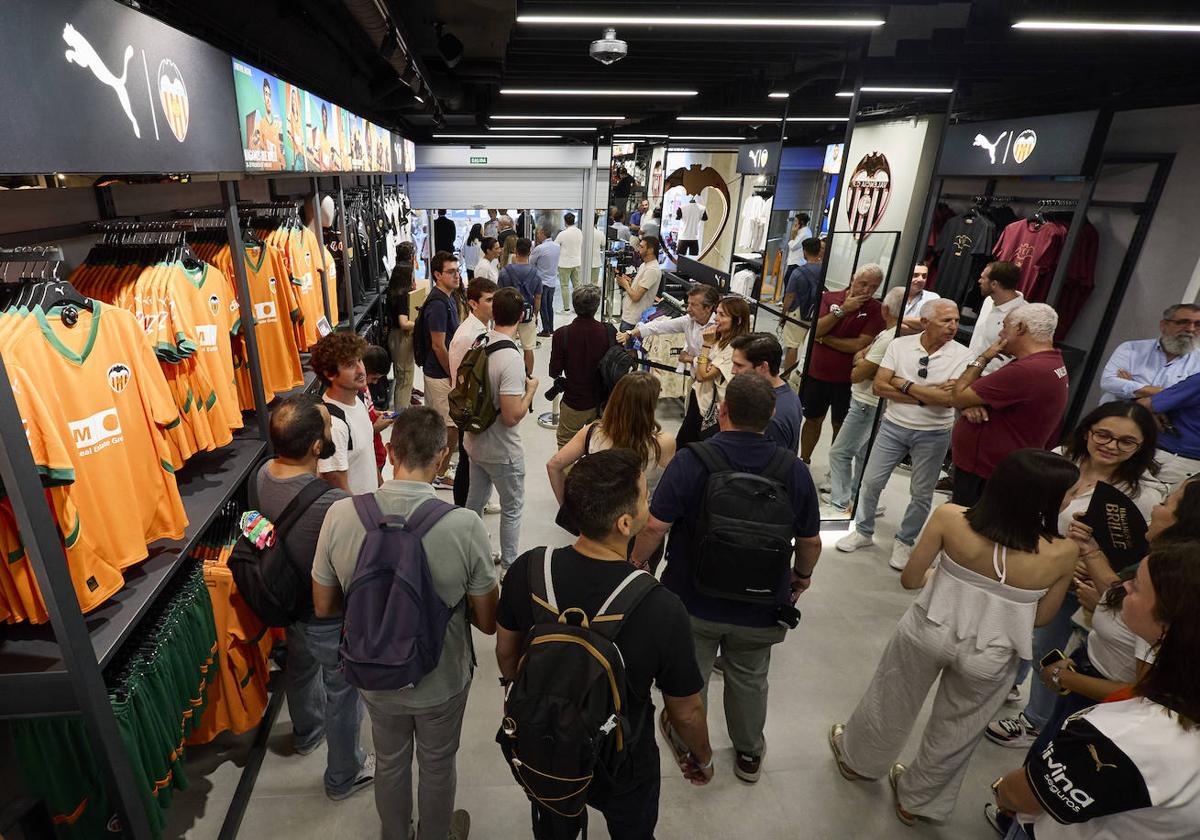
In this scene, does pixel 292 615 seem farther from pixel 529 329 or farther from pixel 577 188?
pixel 577 188

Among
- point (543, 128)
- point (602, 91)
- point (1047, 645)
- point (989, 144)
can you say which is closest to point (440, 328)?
point (602, 91)

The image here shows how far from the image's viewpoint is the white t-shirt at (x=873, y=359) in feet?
14.7

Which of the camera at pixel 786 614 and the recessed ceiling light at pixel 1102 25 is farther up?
the recessed ceiling light at pixel 1102 25

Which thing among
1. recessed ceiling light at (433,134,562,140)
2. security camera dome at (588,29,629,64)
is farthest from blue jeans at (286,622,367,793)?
recessed ceiling light at (433,134,562,140)

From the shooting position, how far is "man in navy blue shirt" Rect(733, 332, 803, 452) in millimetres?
3098

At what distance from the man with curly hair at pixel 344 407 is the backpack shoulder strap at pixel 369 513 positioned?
0.96 metres

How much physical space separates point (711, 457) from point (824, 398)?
3.21 metres

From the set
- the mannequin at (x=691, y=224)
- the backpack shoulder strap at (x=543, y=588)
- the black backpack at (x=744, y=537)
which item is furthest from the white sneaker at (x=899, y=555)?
the mannequin at (x=691, y=224)

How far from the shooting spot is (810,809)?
2.70 meters

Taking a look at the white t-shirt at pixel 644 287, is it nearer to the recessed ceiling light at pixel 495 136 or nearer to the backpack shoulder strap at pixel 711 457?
the backpack shoulder strap at pixel 711 457

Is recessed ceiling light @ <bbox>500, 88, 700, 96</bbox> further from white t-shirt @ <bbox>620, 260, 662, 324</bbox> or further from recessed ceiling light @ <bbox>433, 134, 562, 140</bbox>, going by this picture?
recessed ceiling light @ <bbox>433, 134, 562, 140</bbox>

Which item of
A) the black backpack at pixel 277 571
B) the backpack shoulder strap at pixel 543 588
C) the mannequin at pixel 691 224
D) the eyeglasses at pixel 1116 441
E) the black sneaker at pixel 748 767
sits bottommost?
the black sneaker at pixel 748 767

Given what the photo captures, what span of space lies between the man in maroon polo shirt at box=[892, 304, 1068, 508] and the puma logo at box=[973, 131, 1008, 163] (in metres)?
3.75

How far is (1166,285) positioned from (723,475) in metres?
6.13
